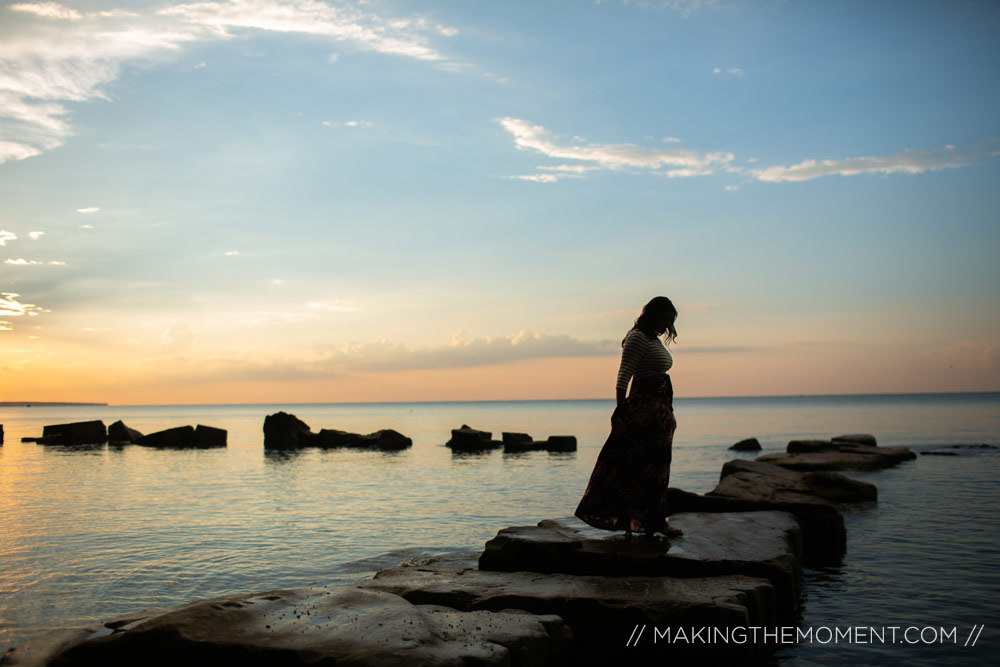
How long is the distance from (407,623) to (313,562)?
6.77 metres

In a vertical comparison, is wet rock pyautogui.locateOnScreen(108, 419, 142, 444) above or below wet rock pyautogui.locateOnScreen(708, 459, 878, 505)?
below

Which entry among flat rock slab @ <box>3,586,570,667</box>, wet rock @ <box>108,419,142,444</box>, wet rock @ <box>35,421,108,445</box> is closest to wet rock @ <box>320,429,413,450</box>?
wet rock @ <box>108,419,142,444</box>

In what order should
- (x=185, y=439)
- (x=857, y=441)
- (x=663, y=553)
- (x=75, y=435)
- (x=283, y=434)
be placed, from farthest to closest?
(x=75, y=435)
(x=185, y=439)
(x=283, y=434)
(x=857, y=441)
(x=663, y=553)

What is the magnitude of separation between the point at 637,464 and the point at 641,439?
11.6 inches

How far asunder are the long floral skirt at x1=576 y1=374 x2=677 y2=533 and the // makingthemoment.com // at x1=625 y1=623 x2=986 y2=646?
1827mm

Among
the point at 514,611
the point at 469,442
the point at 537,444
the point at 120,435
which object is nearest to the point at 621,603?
the point at 514,611

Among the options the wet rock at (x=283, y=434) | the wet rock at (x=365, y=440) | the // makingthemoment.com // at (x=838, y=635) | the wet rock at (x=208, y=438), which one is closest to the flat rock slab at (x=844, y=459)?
the // makingthemoment.com // at (x=838, y=635)

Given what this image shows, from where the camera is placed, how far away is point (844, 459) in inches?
985

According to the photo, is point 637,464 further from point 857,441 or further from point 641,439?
point 857,441

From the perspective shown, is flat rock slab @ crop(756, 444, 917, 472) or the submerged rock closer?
flat rock slab @ crop(756, 444, 917, 472)

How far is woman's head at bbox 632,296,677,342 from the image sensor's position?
A: 7824 mm

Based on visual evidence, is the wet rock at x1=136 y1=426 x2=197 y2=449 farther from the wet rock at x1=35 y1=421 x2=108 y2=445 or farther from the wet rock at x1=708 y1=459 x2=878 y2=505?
the wet rock at x1=708 y1=459 x2=878 y2=505

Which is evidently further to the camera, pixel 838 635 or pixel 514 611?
pixel 838 635

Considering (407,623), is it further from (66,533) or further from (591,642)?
(66,533)
